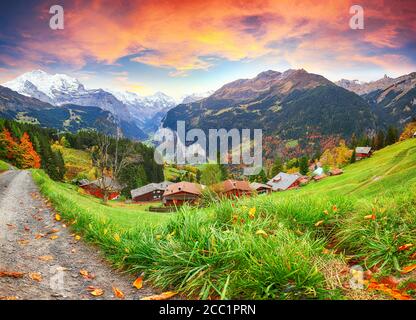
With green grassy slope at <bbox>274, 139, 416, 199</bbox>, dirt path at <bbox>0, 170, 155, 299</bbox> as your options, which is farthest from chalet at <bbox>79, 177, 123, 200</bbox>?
dirt path at <bbox>0, 170, 155, 299</bbox>

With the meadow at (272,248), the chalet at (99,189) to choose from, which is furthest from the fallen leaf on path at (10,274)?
the chalet at (99,189)

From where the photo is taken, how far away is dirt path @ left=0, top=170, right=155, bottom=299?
14.0 ft

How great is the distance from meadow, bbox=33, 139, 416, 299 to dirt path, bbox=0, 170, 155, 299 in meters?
0.29

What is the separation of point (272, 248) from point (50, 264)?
3.64 metres

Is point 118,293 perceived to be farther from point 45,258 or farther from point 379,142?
point 379,142

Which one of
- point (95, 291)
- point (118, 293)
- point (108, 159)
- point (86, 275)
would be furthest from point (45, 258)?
point (108, 159)

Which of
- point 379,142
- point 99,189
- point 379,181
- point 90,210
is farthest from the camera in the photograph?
point 379,142

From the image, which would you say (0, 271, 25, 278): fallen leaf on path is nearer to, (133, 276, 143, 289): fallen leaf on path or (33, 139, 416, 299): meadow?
(33, 139, 416, 299): meadow

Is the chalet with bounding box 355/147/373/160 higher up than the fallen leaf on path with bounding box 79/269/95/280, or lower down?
Answer: lower down

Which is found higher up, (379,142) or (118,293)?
(118,293)

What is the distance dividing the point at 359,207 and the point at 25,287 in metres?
5.99

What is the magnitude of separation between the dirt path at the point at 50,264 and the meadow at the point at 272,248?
0.96 ft

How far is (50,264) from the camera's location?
5.40m
